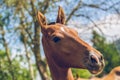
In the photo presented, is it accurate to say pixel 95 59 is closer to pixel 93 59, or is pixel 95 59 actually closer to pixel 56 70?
pixel 93 59

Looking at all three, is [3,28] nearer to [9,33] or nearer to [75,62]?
[9,33]

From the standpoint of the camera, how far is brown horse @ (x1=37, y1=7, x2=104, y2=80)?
3.60m

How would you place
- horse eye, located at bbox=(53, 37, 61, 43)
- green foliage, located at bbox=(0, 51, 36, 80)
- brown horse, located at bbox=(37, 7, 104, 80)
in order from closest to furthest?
1. brown horse, located at bbox=(37, 7, 104, 80)
2. horse eye, located at bbox=(53, 37, 61, 43)
3. green foliage, located at bbox=(0, 51, 36, 80)

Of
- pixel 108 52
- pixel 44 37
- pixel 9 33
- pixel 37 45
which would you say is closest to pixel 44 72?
pixel 37 45

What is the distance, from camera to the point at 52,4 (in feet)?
49.3

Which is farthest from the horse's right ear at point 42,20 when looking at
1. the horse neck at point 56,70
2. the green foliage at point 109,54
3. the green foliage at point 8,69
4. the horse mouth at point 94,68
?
the green foliage at point 109,54

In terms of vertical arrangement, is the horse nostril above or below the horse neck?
above

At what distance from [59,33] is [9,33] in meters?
11.4

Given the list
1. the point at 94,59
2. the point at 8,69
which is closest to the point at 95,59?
the point at 94,59

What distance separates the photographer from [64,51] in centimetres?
381

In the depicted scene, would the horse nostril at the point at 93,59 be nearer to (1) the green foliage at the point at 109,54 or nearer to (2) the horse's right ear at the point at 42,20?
(2) the horse's right ear at the point at 42,20

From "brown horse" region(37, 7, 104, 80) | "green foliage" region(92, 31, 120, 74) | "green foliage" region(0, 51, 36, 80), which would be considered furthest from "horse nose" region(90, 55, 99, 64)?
"green foliage" region(92, 31, 120, 74)

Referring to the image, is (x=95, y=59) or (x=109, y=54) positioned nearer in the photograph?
(x=95, y=59)

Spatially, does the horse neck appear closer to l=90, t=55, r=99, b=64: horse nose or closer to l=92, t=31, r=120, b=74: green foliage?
l=90, t=55, r=99, b=64: horse nose
